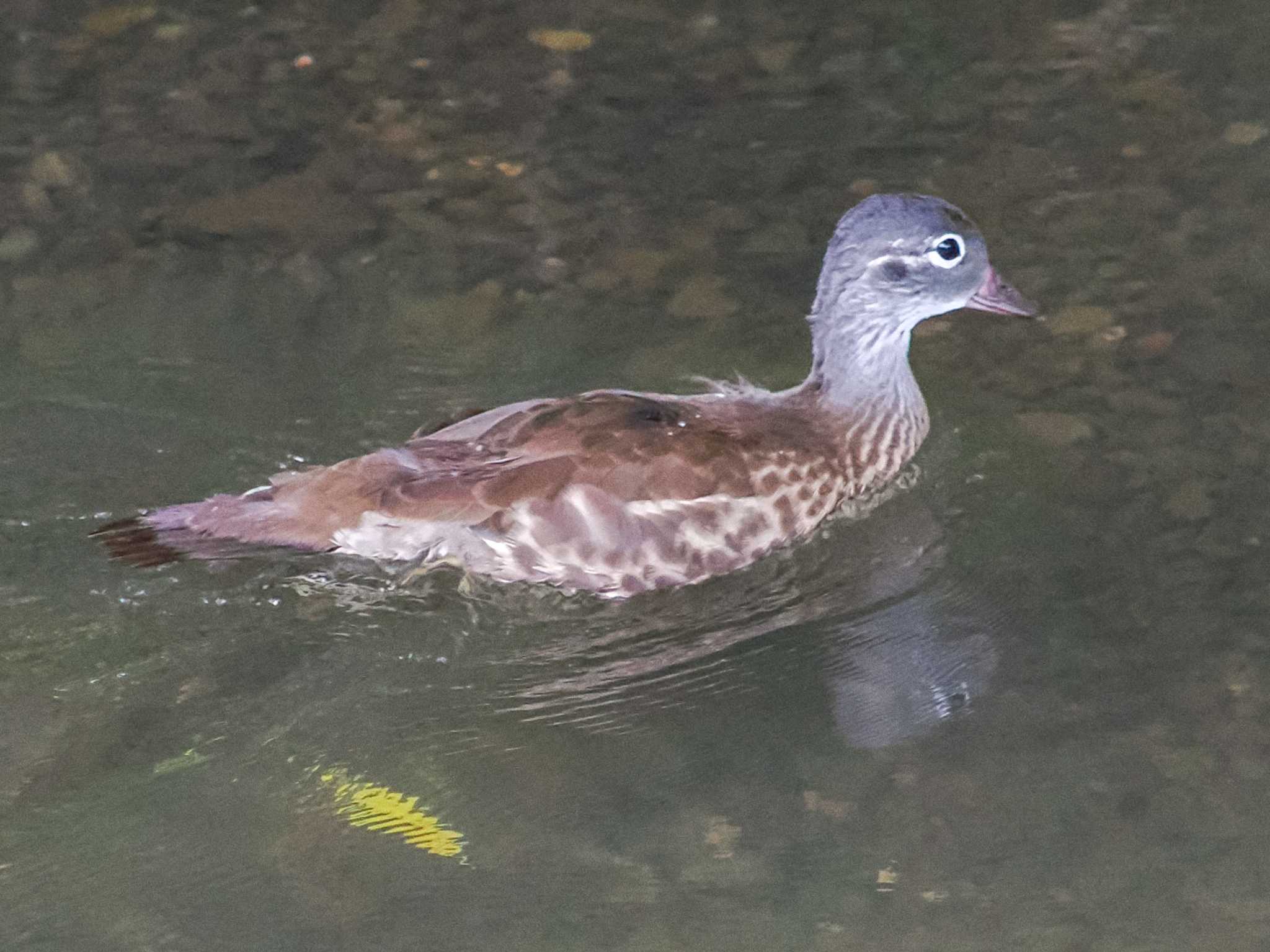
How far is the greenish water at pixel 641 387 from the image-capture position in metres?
3.71

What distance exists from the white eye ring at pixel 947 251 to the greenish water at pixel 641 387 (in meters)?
0.51

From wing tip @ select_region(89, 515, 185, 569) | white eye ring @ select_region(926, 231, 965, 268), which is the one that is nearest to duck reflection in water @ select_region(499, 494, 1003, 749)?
white eye ring @ select_region(926, 231, 965, 268)

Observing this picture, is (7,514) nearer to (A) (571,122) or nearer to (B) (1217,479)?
(A) (571,122)

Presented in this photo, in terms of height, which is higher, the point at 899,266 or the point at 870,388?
the point at 899,266

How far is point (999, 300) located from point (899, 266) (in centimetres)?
36

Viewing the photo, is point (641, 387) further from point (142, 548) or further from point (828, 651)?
point (142, 548)

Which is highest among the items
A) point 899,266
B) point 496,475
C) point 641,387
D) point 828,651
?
point 899,266

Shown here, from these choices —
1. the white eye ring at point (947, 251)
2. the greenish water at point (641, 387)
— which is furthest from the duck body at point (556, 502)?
the white eye ring at point (947, 251)

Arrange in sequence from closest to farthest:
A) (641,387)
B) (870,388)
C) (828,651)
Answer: (828,651)
(870,388)
(641,387)

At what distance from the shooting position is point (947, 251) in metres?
4.81

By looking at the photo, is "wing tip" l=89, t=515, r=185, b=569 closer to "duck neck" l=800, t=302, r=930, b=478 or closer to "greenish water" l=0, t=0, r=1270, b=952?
"greenish water" l=0, t=0, r=1270, b=952

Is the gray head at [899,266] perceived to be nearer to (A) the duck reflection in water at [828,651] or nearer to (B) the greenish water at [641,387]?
(B) the greenish water at [641,387]

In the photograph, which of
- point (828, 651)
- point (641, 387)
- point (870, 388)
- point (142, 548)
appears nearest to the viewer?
point (828, 651)

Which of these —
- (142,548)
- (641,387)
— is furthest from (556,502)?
(142,548)
